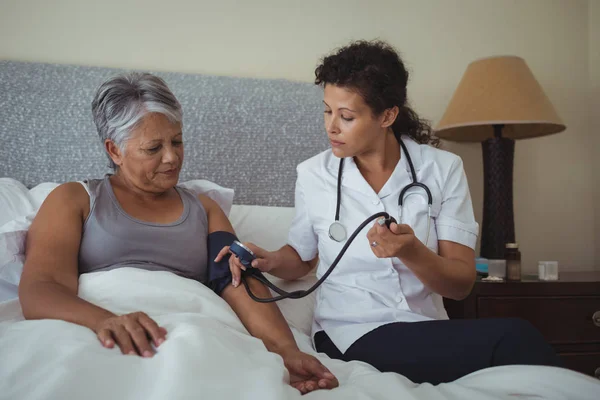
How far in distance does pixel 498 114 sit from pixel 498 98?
7 centimetres

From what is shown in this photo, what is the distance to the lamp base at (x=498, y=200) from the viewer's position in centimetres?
209

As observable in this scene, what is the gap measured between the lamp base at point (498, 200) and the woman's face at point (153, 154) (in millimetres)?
1282

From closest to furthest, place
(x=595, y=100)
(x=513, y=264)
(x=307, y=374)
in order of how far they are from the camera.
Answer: (x=307, y=374) < (x=513, y=264) < (x=595, y=100)

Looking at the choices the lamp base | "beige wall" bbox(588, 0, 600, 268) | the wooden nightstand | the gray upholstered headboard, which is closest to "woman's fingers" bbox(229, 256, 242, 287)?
the gray upholstered headboard

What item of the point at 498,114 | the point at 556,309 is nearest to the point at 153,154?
the point at 498,114

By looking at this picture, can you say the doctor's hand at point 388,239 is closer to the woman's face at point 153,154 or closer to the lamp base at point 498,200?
the woman's face at point 153,154

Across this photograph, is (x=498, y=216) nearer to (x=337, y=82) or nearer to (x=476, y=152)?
(x=476, y=152)

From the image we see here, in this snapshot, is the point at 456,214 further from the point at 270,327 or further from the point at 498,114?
the point at 498,114

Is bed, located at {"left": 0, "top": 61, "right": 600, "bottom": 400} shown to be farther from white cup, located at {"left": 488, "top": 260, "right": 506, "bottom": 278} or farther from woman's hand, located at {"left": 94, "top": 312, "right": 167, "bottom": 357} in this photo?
white cup, located at {"left": 488, "top": 260, "right": 506, "bottom": 278}

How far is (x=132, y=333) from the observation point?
0.93m

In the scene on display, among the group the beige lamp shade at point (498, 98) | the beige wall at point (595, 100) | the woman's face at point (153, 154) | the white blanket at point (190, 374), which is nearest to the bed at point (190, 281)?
the white blanket at point (190, 374)

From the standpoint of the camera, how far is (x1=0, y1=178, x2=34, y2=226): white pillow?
1465mm

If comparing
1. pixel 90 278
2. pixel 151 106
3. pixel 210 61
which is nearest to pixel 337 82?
pixel 151 106

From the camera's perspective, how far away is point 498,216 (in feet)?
6.89
